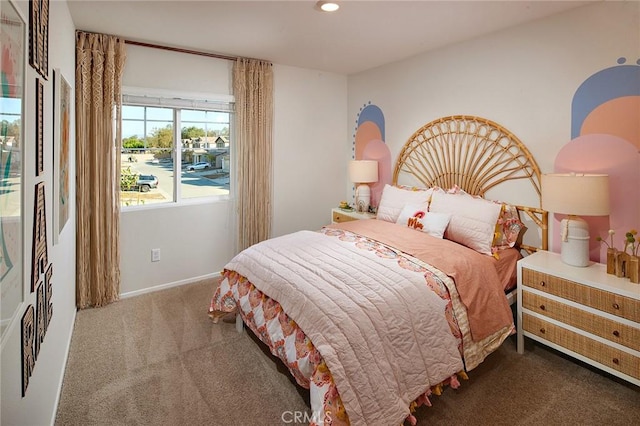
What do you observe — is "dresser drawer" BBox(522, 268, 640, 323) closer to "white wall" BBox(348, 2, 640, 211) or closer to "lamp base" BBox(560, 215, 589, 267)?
"lamp base" BBox(560, 215, 589, 267)

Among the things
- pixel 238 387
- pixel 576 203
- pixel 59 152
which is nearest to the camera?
pixel 59 152

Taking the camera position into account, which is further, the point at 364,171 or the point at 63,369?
the point at 364,171

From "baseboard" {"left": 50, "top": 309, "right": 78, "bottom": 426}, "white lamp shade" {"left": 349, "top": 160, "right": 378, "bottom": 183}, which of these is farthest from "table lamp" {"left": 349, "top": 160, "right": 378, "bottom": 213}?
"baseboard" {"left": 50, "top": 309, "right": 78, "bottom": 426}

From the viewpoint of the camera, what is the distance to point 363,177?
4.16 m

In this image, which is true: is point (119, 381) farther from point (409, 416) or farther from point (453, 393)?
point (453, 393)

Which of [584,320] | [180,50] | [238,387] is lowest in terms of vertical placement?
[238,387]

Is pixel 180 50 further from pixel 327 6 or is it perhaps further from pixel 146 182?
pixel 327 6

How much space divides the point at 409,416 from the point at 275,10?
9.00 feet

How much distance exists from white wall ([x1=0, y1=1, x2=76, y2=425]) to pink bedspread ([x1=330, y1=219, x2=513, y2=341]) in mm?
2116

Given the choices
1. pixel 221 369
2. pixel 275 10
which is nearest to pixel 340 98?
pixel 275 10

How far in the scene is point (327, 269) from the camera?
2211mm

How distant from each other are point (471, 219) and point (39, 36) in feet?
9.30

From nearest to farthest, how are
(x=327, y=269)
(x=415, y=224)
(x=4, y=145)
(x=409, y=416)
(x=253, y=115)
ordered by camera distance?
(x=4, y=145) < (x=409, y=416) < (x=327, y=269) < (x=415, y=224) < (x=253, y=115)

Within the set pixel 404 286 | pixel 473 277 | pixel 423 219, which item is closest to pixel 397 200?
pixel 423 219
